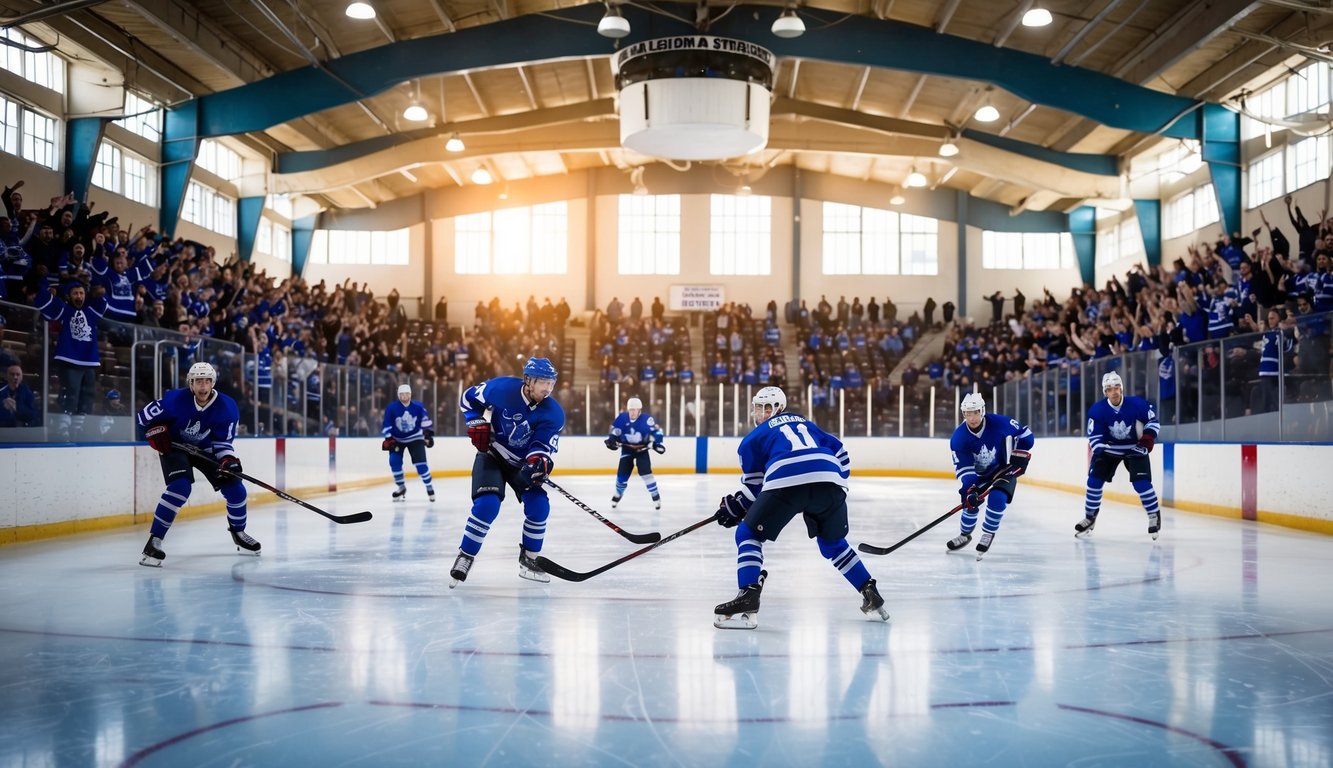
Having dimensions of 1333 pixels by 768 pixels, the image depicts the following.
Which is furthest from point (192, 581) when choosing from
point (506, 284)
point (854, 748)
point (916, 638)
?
point (506, 284)

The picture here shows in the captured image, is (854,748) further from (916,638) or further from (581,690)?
(916,638)

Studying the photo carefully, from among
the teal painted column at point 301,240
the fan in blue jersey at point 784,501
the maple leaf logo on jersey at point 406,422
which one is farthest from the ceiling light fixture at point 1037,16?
the teal painted column at point 301,240

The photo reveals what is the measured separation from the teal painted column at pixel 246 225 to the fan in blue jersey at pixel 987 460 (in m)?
18.9

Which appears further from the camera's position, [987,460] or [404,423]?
[404,423]

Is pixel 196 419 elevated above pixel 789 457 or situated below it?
above

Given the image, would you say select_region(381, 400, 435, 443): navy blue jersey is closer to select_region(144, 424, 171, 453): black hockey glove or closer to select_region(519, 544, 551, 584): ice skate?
select_region(144, 424, 171, 453): black hockey glove

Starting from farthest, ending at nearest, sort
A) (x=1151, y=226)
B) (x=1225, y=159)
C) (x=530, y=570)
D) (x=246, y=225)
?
(x=1151, y=226) < (x=246, y=225) < (x=1225, y=159) < (x=530, y=570)

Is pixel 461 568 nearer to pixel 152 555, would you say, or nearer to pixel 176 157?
pixel 152 555

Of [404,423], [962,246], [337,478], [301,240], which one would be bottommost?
[337,478]

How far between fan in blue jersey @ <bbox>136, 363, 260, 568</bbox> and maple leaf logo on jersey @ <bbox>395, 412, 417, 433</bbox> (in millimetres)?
6724

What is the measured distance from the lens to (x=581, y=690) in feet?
13.0

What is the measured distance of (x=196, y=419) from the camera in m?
7.76

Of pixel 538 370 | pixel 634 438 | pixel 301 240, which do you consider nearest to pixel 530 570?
pixel 538 370

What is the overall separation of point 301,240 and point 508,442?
2397cm
